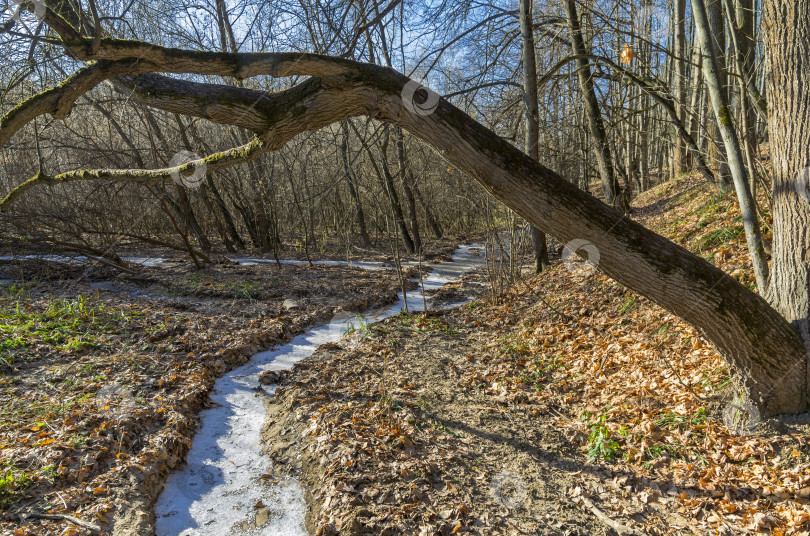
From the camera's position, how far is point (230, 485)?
141 inches

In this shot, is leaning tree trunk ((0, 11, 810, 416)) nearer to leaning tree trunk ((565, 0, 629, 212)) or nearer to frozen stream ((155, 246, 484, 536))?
frozen stream ((155, 246, 484, 536))

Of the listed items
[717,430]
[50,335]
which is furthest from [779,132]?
[50,335]

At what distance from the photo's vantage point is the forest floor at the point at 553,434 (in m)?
2.82

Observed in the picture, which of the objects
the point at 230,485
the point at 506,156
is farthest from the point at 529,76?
the point at 230,485

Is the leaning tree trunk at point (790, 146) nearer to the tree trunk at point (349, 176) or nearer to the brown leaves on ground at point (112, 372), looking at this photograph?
the tree trunk at point (349, 176)

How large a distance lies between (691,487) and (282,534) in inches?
111

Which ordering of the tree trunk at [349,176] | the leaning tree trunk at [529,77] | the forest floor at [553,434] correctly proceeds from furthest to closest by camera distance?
the leaning tree trunk at [529,77], the tree trunk at [349,176], the forest floor at [553,434]

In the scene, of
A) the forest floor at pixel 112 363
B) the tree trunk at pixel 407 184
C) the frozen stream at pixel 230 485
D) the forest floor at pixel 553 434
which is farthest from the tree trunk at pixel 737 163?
the tree trunk at pixel 407 184

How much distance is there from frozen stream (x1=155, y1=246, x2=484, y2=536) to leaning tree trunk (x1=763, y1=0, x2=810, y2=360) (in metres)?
3.80

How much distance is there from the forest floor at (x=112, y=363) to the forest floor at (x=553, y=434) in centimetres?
112

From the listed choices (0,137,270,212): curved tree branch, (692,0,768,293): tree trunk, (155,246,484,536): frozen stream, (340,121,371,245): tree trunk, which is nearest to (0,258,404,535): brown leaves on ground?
(155,246,484,536): frozen stream

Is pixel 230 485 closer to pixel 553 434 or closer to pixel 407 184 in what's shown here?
pixel 553 434

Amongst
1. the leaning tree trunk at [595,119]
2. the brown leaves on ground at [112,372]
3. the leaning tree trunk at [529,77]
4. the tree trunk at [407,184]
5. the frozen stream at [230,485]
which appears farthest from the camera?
the tree trunk at [407,184]

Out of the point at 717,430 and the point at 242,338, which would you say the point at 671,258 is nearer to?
the point at 717,430
